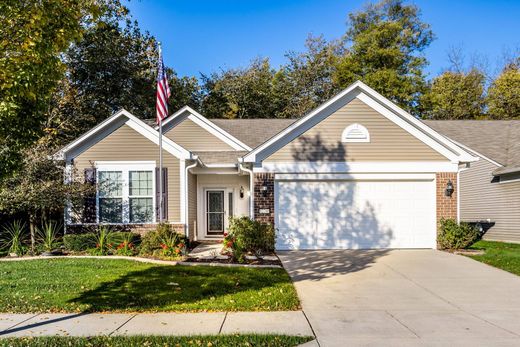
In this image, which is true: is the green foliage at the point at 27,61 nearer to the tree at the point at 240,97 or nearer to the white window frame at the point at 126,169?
the white window frame at the point at 126,169

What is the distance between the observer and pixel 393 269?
10.2m

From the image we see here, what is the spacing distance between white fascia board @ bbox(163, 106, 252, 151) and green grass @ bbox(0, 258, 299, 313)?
7.61 m

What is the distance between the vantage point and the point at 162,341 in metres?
5.27

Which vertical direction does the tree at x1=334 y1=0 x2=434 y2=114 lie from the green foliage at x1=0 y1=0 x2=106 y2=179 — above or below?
above

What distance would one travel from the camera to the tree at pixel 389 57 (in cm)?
3169

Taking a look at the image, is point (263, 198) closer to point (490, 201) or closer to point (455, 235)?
point (455, 235)

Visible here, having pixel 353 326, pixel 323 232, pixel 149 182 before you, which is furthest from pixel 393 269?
pixel 149 182

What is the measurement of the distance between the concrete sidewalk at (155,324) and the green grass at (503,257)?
21.6 feet

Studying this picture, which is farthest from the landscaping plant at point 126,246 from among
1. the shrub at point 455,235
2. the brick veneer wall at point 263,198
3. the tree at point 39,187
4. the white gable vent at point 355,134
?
the shrub at point 455,235

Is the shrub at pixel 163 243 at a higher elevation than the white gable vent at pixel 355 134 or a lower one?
lower

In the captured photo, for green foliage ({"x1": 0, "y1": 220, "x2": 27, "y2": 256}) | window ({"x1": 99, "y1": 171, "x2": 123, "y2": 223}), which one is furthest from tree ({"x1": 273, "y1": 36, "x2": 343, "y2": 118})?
green foliage ({"x1": 0, "y1": 220, "x2": 27, "y2": 256})

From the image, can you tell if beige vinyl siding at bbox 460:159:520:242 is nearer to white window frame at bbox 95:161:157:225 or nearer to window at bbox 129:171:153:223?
white window frame at bbox 95:161:157:225

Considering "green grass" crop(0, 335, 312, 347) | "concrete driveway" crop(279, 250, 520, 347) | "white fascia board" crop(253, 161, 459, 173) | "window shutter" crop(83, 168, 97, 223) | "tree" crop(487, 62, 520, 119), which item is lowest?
"concrete driveway" crop(279, 250, 520, 347)

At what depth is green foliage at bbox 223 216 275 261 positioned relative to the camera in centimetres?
1187
